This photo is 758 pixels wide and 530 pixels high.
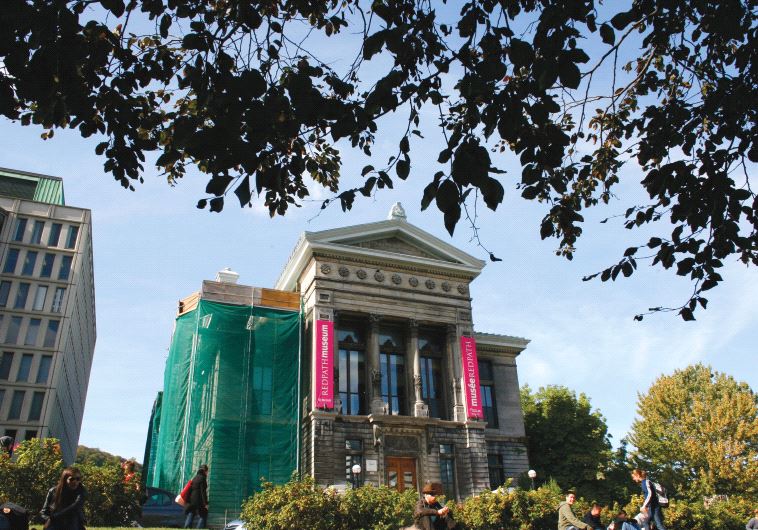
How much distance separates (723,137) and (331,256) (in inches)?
1088

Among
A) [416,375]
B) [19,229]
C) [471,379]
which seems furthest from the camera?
[19,229]

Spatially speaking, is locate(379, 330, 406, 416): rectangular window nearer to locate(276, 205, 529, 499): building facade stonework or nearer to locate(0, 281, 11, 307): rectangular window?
locate(276, 205, 529, 499): building facade stonework

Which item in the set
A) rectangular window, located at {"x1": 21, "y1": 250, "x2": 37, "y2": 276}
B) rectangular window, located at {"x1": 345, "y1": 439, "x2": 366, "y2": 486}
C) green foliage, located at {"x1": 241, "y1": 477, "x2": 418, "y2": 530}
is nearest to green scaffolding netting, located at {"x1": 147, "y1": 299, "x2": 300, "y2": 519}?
rectangular window, located at {"x1": 345, "y1": 439, "x2": 366, "y2": 486}

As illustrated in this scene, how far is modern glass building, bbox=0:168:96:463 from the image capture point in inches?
2040

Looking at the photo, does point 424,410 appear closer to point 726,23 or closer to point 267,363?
point 267,363

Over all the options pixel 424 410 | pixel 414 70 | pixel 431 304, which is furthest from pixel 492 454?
pixel 414 70

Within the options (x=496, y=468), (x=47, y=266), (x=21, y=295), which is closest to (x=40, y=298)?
(x=21, y=295)

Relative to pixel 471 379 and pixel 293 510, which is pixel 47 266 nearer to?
pixel 471 379

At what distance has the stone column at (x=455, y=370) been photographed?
34.1 metres

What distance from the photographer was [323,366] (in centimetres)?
3138

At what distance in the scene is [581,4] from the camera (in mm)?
5379

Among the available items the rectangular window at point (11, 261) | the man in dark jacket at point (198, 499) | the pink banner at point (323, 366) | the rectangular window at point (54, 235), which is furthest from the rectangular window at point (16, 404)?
the man in dark jacket at point (198, 499)

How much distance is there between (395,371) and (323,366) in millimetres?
5252

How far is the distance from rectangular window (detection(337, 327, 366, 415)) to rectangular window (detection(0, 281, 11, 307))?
3561cm
